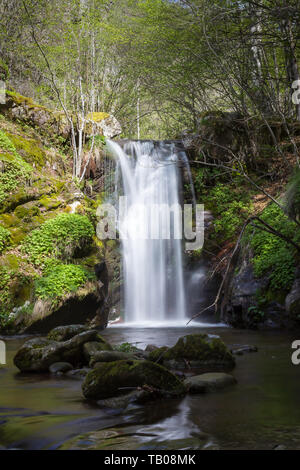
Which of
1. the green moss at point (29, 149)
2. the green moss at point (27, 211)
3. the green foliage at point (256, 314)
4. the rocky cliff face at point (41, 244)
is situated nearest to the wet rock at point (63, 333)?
the rocky cliff face at point (41, 244)

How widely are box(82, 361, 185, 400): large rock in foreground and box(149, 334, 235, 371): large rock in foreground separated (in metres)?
1.23

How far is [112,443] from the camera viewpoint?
2826 mm

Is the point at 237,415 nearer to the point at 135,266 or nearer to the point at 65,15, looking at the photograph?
the point at 135,266

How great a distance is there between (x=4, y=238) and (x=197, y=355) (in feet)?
18.5

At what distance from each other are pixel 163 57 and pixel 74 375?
Answer: 11.4 metres

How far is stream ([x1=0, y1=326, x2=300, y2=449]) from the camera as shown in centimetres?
285

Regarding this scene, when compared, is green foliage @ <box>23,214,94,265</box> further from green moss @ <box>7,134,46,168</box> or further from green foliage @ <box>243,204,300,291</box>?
green foliage @ <box>243,204,300,291</box>

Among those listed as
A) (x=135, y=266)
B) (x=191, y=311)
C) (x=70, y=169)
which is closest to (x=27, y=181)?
(x=70, y=169)

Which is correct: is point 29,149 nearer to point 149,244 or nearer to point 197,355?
point 149,244

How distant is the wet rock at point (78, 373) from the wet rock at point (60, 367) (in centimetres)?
11

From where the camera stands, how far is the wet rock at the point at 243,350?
6227 millimetres

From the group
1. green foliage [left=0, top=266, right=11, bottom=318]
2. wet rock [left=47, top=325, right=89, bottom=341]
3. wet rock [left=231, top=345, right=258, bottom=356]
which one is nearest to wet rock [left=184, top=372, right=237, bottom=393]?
wet rock [left=231, top=345, right=258, bottom=356]

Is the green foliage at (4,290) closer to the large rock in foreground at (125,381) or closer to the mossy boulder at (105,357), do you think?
the mossy boulder at (105,357)

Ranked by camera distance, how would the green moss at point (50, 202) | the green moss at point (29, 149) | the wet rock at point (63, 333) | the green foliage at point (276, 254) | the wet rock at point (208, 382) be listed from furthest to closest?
the green moss at point (29, 149)
the green moss at point (50, 202)
the green foliage at point (276, 254)
the wet rock at point (63, 333)
the wet rock at point (208, 382)
